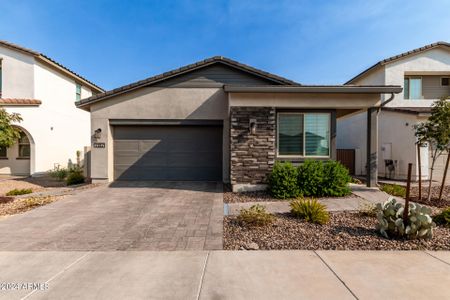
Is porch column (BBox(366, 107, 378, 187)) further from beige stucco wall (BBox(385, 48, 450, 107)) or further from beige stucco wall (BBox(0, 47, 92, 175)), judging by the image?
beige stucco wall (BBox(0, 47, 92, 175))

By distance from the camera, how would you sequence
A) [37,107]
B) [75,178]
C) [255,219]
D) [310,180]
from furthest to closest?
[37,107], [75,178], [310,180], [255,219]

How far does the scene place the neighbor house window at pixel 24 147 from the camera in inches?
553

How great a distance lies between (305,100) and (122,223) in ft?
22.4

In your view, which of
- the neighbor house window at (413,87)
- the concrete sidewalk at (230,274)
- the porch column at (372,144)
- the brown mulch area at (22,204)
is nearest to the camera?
the concrete sidewalk at (230,274)

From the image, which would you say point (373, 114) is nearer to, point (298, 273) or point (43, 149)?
A: point (298, 273)

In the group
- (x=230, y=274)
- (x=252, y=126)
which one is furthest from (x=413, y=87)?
(x=230, y=274)

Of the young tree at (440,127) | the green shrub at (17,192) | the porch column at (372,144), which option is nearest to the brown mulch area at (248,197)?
the porch column at (372,144)

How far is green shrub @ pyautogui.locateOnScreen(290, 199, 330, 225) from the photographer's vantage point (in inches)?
212

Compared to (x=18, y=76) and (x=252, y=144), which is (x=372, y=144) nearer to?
(x=252, y=144)

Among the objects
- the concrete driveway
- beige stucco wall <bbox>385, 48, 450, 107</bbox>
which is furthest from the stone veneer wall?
beige stucco wall <bbox>385, 48, 450, 107</bbox>

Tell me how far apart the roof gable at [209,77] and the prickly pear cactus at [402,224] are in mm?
7066

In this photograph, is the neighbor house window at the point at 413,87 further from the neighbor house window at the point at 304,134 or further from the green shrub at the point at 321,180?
the green shrub at the point at 321,180

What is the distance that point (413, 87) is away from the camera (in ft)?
47.5

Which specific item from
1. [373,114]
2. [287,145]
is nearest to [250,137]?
[287,145]
